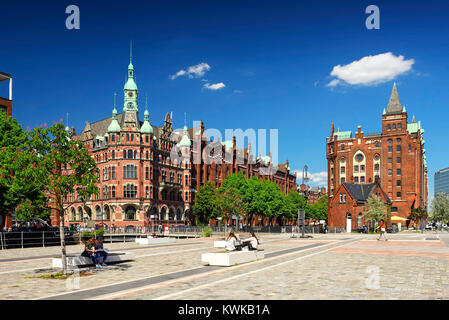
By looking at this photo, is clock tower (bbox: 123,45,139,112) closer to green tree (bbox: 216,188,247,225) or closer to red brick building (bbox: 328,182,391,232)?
green tree (bbox: 216,188,247,225)

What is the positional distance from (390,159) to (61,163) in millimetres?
100563

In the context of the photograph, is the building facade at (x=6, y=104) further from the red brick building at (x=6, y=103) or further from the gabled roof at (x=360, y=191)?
the gabled roof at (x=360, y=191)

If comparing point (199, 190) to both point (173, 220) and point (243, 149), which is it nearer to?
point (173, 220)

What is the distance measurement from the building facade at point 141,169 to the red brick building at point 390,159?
107 feet

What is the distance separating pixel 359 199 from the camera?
8288cm

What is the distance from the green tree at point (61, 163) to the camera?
15188mm

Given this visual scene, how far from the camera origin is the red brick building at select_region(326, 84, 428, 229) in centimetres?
10156

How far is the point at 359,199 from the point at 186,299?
→ 77672 mm

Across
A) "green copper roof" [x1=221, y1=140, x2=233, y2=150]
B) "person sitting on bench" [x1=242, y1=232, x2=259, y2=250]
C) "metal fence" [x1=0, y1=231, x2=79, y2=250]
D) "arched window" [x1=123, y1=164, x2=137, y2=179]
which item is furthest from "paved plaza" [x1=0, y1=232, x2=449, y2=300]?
"green copper roof" [x1=221, y1=140, x2=233, y2=150]

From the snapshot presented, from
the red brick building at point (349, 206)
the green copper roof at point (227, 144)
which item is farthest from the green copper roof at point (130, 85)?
the red brick building at point (349, 206)

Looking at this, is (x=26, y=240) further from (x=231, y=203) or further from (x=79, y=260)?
(x=231, y=203)

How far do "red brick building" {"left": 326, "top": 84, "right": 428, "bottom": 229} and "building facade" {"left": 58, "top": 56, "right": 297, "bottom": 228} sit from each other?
107 ft

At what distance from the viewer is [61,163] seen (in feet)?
51.3
